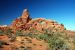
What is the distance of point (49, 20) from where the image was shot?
2203 inches

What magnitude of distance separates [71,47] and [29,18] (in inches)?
1665

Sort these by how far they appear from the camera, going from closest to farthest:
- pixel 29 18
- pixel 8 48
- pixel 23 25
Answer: pixel 8 48 < pixel 23 25 < pixel 29 18

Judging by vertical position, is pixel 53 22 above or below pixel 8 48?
above

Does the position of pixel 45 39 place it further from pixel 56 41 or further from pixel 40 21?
pixel 40 21

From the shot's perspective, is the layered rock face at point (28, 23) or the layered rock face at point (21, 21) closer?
the layered rock face at point (28, 23)

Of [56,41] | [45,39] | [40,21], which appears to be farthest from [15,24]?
[56,41]

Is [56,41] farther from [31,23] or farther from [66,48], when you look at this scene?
[31,23]

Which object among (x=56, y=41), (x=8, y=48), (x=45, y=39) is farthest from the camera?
(x=45, y=39)

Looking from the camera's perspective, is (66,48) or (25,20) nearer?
(66,48)

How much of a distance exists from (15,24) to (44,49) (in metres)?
38.8

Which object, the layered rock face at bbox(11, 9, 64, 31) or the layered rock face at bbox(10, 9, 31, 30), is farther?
the layered rock face at bbox(10, 9, 31, 30)

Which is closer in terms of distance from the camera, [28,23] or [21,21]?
[28,23]

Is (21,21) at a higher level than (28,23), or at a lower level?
higher

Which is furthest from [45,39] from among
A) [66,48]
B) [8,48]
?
[8,48]
